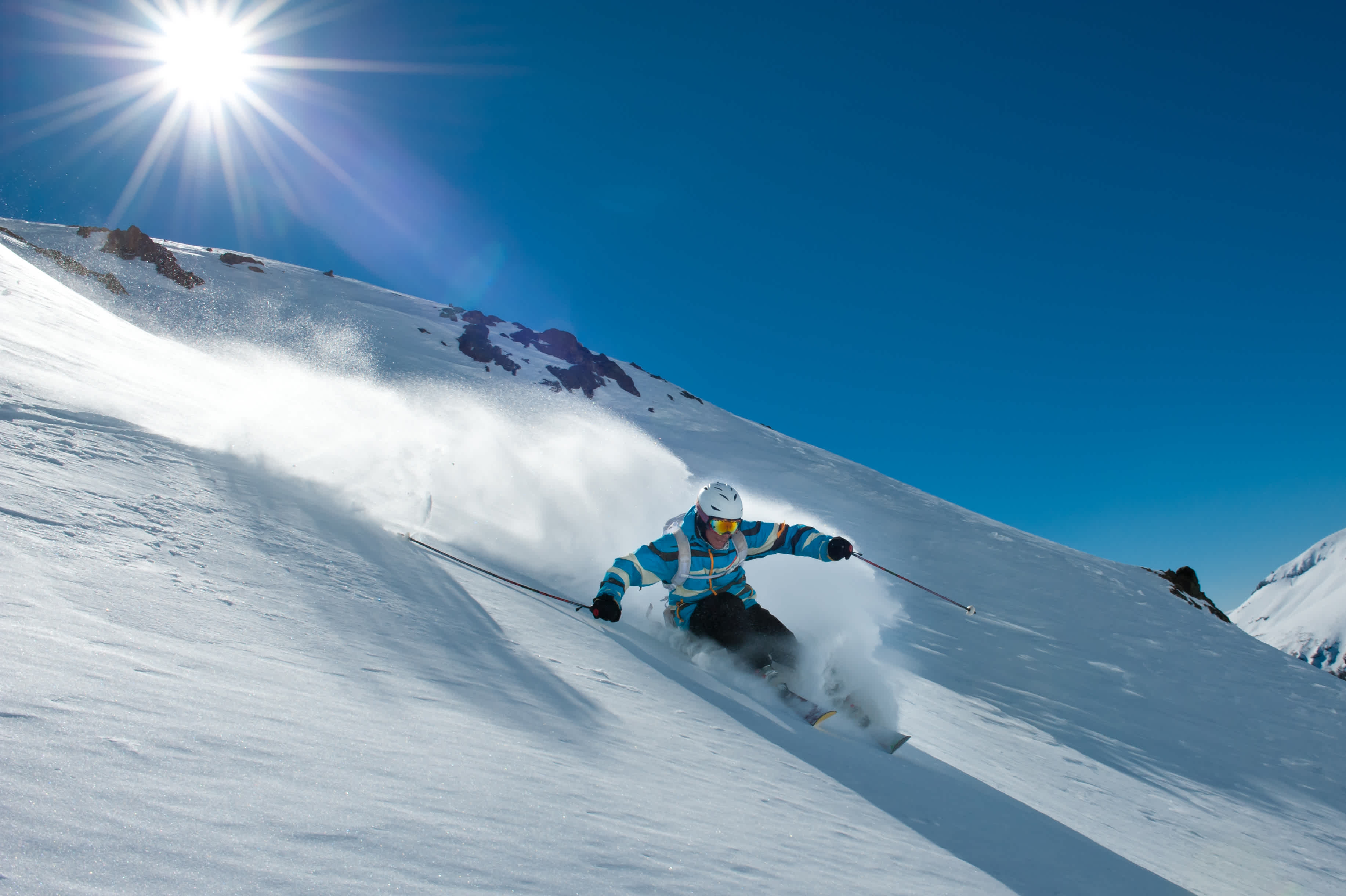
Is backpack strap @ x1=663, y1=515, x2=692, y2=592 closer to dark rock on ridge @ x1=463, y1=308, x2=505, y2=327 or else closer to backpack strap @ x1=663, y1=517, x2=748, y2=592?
backpack strap @ x1=663, y1=517, x2=748, y2=592

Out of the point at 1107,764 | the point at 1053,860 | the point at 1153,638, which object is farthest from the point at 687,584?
the point at 1153,638

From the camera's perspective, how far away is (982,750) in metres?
4.93

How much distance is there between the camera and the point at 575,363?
138 feet

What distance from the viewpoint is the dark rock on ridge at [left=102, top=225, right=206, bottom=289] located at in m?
34.2

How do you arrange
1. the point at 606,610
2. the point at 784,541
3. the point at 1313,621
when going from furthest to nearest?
the point at 1313,621 < the point at 784,541 < the point at 606,610

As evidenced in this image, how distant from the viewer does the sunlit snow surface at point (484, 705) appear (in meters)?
1.40

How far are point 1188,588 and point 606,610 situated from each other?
953 inches

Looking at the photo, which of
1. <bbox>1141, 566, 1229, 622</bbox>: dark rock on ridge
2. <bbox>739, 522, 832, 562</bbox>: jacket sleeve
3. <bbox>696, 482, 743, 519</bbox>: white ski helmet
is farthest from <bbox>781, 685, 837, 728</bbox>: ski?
<bbox>1141, 566, 1229, 622</bbox>: dark rock on ridge

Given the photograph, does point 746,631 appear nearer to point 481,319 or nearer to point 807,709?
point 807,709

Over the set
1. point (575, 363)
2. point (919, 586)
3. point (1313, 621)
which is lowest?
point (919, 586)

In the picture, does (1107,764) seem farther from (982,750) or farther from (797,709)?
(797,709)

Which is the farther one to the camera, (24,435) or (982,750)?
(982,750)

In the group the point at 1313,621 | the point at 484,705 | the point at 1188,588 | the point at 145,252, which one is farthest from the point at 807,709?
the point at 1313,621

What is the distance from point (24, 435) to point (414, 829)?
4.39 m
